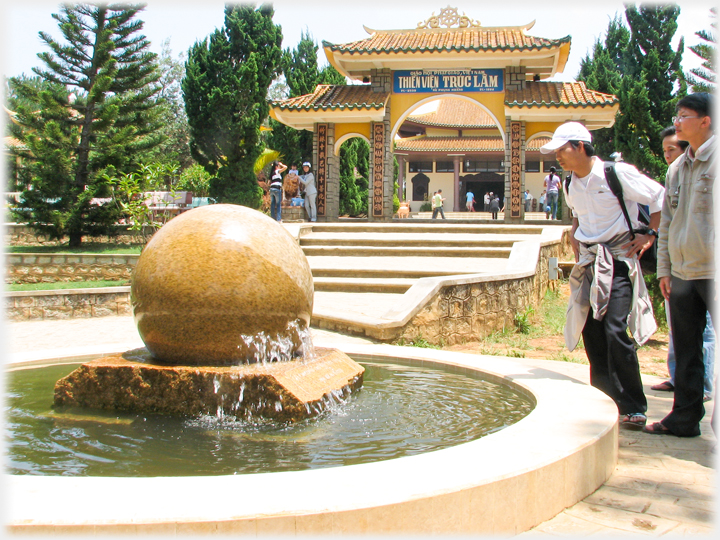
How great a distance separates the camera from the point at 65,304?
1019cm

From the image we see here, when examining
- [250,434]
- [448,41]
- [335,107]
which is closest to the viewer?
[250,434]

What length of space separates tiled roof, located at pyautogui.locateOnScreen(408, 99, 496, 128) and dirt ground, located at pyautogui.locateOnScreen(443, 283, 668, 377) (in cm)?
2888

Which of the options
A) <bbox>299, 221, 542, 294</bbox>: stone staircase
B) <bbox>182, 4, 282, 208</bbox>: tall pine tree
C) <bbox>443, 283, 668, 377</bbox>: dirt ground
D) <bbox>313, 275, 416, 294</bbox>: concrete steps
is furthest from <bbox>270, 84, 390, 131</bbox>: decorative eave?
<bbox>443, 283, 668, 377</bbox>: dirt ground

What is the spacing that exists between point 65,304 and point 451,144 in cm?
2937

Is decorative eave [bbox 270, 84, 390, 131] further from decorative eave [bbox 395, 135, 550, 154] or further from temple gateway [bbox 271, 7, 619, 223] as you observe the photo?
decorative eave [bbox 395, 135, 550, 154]

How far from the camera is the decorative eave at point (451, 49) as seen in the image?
17656 millimetres

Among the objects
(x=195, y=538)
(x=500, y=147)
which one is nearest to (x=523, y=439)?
(x=195, y=538)

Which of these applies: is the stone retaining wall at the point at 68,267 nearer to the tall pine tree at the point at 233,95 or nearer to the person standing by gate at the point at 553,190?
the tall pine tree at the point at 233,95

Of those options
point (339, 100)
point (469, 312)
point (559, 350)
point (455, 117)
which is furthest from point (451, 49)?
point (455, 117)

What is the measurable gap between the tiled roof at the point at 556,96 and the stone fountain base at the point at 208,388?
14981 mm

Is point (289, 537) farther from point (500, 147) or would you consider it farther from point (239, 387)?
point (500, 147)

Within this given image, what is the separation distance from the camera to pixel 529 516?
2.63m

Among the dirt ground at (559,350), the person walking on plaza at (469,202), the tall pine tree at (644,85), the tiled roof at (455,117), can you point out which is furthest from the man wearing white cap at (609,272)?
the tiled roof at (455,117)

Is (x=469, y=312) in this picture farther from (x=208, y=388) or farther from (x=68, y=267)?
(x=68, y=267)
